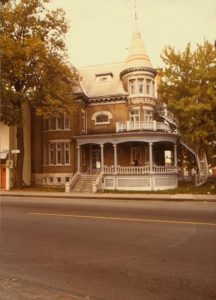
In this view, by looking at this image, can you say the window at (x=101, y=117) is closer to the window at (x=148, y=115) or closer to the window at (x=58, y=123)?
the window at (x=58, y=123)

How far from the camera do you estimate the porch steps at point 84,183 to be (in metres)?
27.7

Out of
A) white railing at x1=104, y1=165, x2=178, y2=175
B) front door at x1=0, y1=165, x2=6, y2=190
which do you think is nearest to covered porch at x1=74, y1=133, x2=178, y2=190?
white railing at x1=104, y1=165, x2=178, y2=175

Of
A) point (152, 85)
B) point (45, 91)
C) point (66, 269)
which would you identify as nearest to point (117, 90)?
point (152, 85)

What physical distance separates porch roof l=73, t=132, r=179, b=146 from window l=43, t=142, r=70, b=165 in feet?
9.24

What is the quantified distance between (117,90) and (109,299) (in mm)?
29601

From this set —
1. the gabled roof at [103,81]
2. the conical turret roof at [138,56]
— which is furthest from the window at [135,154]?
the conical turret roof at [138,56]

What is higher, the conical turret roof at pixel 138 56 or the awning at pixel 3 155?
the conical turret roof at pixel 138 56

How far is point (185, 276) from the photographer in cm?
594

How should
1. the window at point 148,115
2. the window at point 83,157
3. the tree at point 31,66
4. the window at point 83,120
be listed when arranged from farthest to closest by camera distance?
the window at point 83,120 < the window at point 83,157 < the window at point 148,115 < the tree at point 31,66

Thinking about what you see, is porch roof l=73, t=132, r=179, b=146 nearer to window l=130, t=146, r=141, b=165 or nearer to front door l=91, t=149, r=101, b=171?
front door l=91, t=149, r=101, b=171

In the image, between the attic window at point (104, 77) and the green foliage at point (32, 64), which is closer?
the green foliage at point (32, 64)

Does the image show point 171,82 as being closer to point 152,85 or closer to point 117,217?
point 152,85

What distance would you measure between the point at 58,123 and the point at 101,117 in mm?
4197

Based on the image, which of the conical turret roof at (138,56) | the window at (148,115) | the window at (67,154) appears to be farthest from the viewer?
the window at (67,154)
